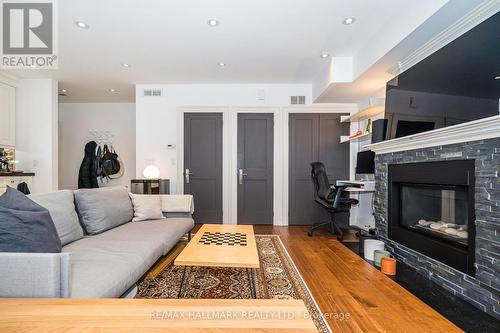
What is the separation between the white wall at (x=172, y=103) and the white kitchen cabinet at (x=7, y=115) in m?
1.81

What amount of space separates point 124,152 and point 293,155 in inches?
143

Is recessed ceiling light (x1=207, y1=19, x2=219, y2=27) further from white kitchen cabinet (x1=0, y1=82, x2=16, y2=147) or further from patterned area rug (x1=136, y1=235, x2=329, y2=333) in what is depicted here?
white kitchen cabinet (x1=0, y1=82, x2=16, y2=147)

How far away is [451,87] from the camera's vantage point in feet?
6.56

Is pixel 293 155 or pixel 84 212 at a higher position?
pixel 293 155

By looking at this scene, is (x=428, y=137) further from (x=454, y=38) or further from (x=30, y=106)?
(x=30, y=106)

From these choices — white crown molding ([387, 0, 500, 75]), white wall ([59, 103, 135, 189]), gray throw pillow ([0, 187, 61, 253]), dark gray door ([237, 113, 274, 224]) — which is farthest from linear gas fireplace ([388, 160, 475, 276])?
white wall ([59, 103, 135, 189])

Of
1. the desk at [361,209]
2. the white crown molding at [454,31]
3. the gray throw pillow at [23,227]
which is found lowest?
the desk at [361,209]

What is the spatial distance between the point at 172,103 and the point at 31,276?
11.9ft

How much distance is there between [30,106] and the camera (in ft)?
12.7

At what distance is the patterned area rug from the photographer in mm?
1765

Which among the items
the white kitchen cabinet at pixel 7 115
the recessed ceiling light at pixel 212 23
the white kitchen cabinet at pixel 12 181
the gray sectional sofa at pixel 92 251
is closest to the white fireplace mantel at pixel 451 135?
the recessed ceiling light at pixel 212 23

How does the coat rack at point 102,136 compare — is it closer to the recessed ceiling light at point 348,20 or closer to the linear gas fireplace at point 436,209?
the recessed ceiling light at point 348,20

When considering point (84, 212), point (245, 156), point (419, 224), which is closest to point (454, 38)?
point (419, 224)

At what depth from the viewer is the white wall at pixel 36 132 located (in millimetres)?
3842
